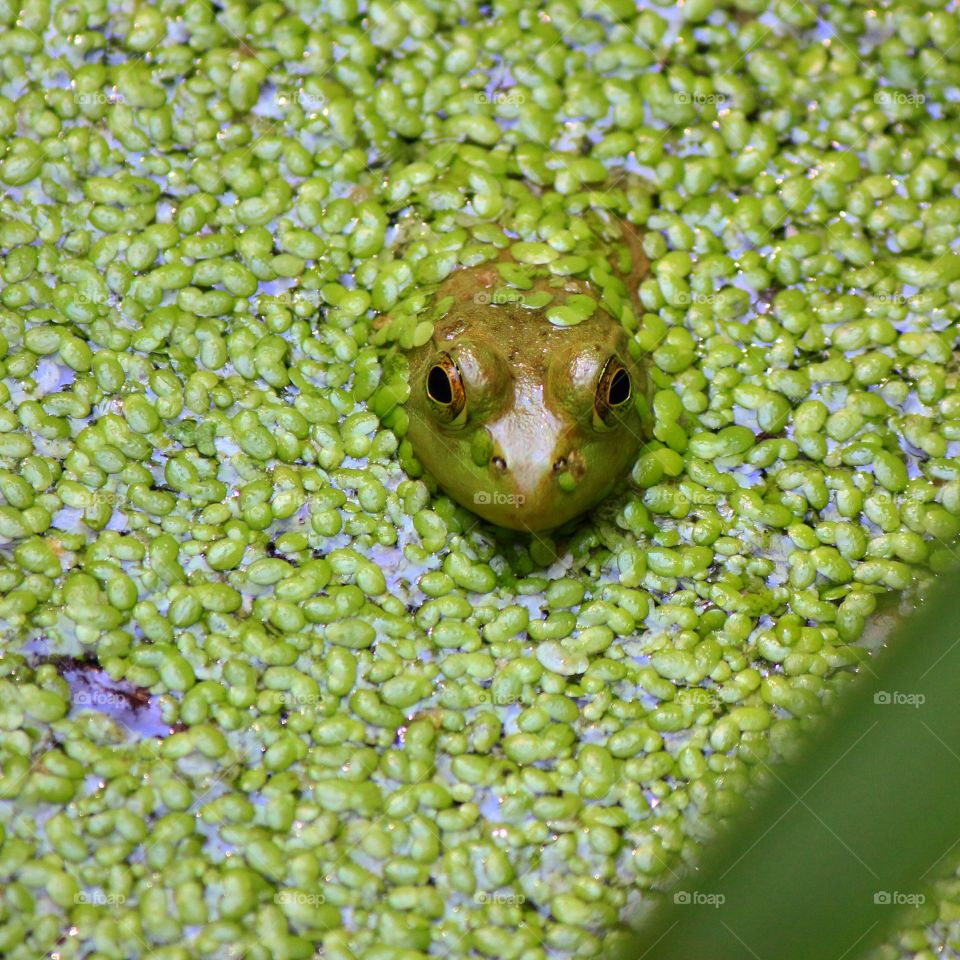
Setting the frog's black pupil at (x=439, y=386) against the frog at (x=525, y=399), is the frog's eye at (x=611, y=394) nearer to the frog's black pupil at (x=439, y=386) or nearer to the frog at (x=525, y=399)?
the frog at (x=525, y=399)

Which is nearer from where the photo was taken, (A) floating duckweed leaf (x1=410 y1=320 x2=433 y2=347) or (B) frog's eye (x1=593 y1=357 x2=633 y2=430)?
(B) frog's eye (x1=593 y1=357 x2=633 y2=430)

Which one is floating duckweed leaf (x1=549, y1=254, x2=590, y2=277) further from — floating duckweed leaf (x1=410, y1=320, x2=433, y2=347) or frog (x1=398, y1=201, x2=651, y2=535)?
floating duckweed leaf (x1=410, y1=320, x2=433, y2=347)

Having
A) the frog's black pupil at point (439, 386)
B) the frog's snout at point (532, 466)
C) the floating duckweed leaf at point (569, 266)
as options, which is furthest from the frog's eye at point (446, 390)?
the floating duckweed leaf at point (569, 266)

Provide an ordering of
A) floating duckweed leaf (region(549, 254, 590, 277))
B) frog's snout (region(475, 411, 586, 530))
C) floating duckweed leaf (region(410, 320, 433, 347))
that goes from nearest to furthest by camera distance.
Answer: frog's snout (region(475, 411, 586, 530)), floating duckweed leaf (region(410, 320, 433, 347)), floating duckweed leaf (region(549, 254, 590, 277))

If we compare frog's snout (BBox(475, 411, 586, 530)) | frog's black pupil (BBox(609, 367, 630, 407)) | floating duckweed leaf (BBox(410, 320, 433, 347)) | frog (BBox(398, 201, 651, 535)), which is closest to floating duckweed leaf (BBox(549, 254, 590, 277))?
frog (BBox(398, 201, 651, 535))

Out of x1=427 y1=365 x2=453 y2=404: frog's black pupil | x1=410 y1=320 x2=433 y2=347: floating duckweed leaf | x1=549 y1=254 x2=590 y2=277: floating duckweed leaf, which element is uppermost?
x1=549 y1=254 x2=590 y2=277: floating duckweed leaf

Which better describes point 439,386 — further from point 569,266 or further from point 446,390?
point 569,266

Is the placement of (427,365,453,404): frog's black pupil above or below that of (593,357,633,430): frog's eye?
below

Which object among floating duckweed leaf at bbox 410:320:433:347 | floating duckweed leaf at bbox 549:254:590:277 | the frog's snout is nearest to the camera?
the frog's snout
